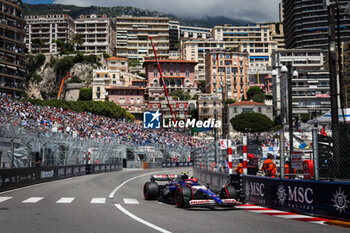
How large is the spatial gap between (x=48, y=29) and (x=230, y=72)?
3365 inches

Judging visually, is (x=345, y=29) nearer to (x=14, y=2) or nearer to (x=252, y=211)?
(x=14, y=2)

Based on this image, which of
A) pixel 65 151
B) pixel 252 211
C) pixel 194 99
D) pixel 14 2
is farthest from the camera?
pixel 194 99

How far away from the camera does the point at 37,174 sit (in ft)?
76.5

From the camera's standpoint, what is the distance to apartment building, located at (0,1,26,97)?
75062 mm

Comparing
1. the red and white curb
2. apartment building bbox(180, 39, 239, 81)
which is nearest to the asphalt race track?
the red and white curb

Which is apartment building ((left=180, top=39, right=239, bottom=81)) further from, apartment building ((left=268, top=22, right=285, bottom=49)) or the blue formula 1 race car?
the blue formula 1 race car

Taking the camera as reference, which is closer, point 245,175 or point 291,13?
point 245,175

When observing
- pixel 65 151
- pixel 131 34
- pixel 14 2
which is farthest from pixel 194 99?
pixel 65 151

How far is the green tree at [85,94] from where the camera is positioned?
387 feet

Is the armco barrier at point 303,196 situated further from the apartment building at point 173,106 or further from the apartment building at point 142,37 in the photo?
the apartment building at point 142,37

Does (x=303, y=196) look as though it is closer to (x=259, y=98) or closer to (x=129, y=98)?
(x=129, y=98)

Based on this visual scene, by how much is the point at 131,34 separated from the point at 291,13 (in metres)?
67.0

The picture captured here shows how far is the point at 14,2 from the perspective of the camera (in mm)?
78312

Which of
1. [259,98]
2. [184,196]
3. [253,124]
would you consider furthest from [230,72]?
[184,196]
